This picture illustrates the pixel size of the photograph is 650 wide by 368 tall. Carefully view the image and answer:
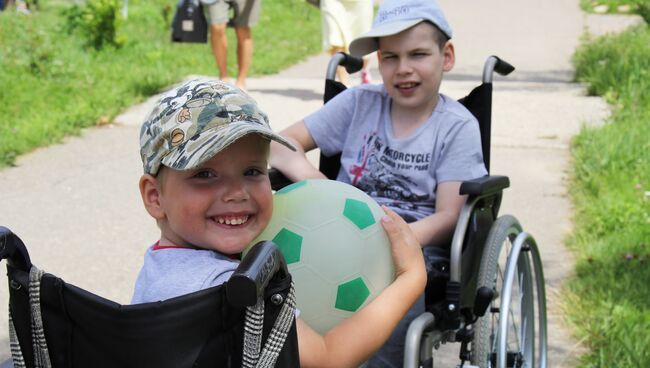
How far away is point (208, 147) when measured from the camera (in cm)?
→ 204

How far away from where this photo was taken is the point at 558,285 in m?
5.20

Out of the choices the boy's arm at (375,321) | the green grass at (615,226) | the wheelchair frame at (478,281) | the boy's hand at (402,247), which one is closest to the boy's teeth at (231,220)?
the boy's arm at (375,321)

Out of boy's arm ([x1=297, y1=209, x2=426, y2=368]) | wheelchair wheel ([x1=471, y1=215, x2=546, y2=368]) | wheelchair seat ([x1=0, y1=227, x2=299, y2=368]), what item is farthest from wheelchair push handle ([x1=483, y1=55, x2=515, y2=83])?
wheelchair seat ([x1=0, y1=227, x2=299, y2=368])

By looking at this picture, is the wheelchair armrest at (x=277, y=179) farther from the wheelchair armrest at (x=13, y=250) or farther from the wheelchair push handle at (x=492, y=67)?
the wheelchair armrest at (x=13, y=250)

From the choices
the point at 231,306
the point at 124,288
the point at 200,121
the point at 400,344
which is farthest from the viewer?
the point at 124,288

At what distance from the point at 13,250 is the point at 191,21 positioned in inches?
301

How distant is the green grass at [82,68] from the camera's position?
817 centimetres

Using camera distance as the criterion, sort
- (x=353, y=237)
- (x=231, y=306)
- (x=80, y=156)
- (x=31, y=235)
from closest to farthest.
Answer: (x=231, y=306)
(x=353, y=237)
(x=31, y=235)
(x=80, y=156)

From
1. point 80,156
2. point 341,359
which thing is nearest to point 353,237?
point 341,359

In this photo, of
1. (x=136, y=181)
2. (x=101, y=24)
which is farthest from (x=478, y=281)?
(x=101, y=24)

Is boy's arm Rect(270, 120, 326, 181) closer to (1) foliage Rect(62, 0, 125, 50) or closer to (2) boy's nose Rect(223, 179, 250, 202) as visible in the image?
(2) boy's nose Rect(223, 179, 250, 202)

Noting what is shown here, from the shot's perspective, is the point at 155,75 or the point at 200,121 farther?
the point at 155,75

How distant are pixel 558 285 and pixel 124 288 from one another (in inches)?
85.9

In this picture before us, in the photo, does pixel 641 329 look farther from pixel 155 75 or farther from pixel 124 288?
pixel 155 75
